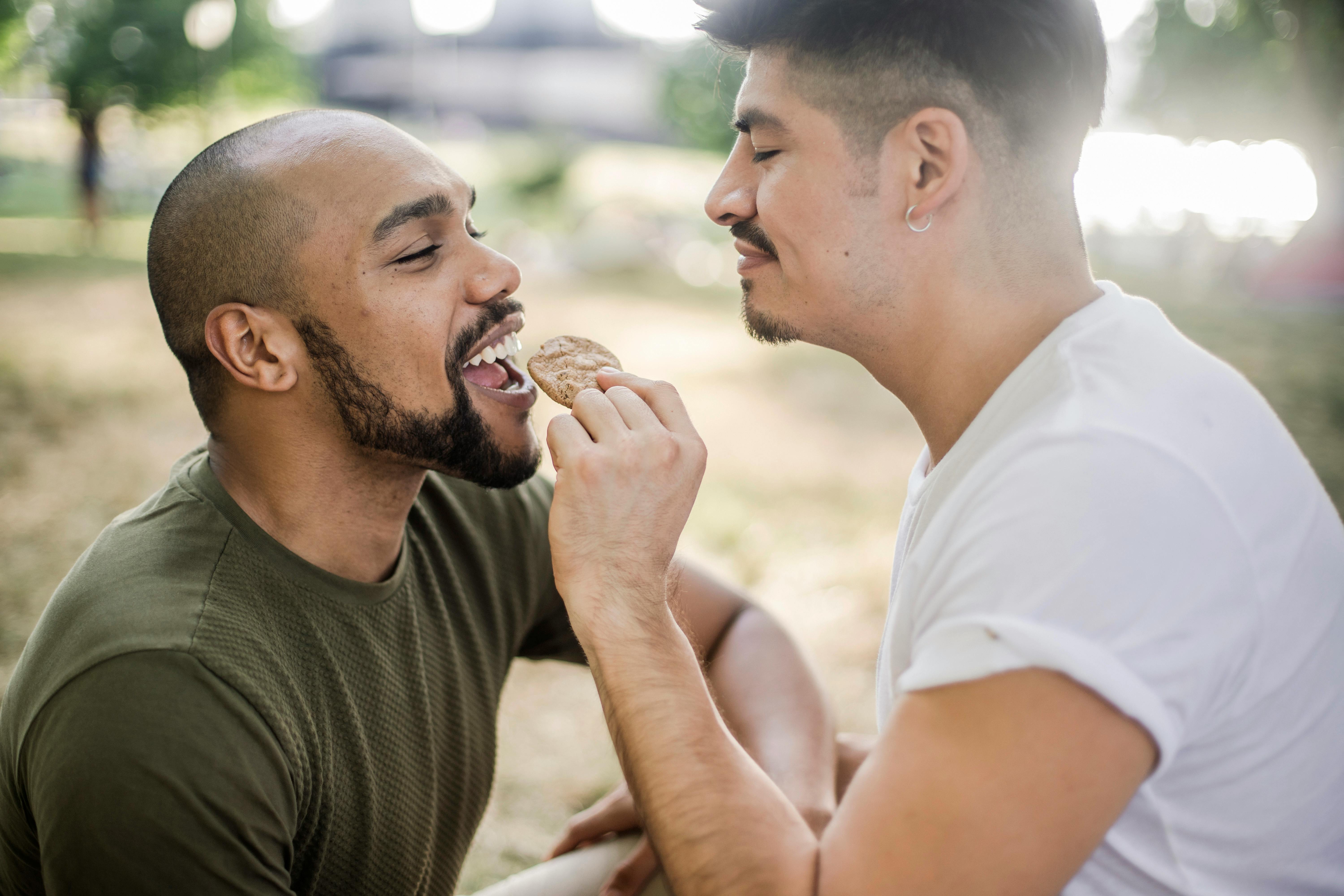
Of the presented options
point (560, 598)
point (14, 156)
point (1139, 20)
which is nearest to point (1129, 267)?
point (1139, 20)

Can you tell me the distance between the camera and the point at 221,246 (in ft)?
8.30

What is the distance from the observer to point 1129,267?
995 inches

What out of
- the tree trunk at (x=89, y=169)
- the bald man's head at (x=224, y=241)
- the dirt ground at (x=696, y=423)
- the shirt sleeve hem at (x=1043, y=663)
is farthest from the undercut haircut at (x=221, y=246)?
the tree trunk at (x=89, y=169)

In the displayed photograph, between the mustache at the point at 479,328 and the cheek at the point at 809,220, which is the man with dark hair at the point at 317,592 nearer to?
the mustache at the point at 479,328

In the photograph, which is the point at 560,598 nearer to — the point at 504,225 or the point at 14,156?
the point at 504,225

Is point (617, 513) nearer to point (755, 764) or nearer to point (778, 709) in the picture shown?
point (755, 764)

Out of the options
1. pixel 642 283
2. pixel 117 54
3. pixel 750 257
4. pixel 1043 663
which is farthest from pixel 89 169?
pixel 1043 663

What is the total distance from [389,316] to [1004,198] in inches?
64.5

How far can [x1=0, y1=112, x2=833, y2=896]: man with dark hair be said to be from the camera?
74.0 inches

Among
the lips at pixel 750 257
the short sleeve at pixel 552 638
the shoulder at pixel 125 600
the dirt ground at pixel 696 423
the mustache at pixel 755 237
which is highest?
the mustache at pixel 755 237

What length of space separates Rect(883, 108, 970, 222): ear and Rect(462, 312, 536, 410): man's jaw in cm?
119

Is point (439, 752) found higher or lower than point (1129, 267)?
higher

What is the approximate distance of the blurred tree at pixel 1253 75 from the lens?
61.0ft

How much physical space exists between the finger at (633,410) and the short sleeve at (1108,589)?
2.69ft
